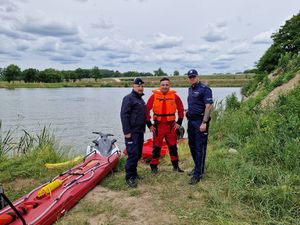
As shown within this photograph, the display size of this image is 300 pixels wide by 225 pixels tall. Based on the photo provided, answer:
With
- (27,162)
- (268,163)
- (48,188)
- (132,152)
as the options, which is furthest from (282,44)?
(48,188)

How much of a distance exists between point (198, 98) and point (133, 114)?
1161 millimetres

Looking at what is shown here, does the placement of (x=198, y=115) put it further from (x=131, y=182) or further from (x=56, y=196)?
(x=56, y=196)

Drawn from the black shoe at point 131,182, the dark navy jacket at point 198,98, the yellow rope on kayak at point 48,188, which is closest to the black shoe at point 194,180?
the black shoe at point 131,182

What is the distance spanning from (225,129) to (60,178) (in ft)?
17.2

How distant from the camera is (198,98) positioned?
5438 mm

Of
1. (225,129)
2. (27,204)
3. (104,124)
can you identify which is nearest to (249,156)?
(225,129)

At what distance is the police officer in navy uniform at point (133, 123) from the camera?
5.40 meters

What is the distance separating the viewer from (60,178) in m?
5.43

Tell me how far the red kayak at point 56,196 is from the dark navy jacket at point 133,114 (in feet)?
3.36

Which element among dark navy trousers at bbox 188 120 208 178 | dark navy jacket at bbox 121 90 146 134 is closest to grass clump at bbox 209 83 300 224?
dark navy trousers at bbox 188 120 208 178

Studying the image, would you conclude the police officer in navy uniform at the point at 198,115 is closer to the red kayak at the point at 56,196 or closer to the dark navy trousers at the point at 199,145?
the dark navy trousers at the point at 199,145

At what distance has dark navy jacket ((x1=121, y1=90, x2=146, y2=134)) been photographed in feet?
17.6

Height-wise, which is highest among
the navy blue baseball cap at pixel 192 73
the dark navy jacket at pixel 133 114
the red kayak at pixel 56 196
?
the navy blue baseball cap at pixel 192 73

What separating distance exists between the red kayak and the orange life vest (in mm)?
1426
